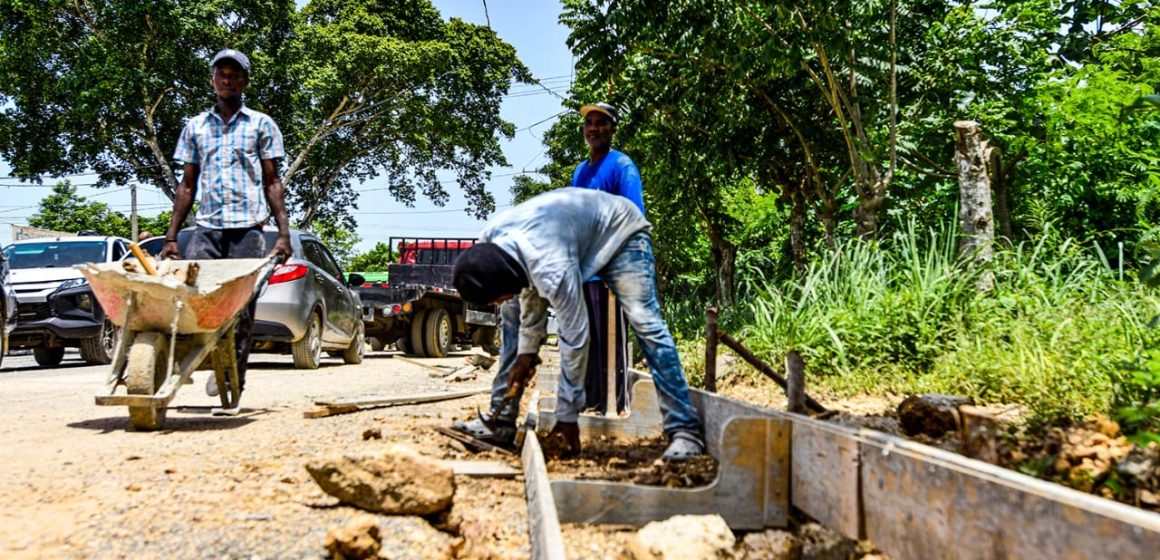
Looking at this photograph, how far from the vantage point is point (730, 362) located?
7219 mm

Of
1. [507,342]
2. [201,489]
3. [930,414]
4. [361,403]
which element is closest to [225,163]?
[361,403]

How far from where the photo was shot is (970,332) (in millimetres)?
5758

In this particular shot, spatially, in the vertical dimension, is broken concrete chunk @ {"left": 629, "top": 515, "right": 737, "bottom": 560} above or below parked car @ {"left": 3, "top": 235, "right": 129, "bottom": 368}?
below

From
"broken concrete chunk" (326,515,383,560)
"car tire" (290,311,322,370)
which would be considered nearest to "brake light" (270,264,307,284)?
"car tire" (290,311,322,370)

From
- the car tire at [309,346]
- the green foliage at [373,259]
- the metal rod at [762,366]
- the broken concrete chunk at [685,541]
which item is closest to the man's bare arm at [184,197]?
the metal rod at [762,366]

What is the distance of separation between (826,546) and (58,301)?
11049 millimetres

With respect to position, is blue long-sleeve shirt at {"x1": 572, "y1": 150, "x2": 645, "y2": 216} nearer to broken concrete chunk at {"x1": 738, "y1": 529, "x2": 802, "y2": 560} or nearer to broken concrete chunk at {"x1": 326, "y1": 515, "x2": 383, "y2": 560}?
broken concrete chunk at {"x1": 738, "y1": 529, "x2": 802, "y2": 560}

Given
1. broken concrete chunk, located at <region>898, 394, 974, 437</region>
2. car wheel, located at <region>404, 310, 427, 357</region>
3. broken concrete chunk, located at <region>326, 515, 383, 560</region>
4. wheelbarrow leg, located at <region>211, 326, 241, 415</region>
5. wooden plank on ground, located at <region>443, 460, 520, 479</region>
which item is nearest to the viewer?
broken concrete chunk, located at <region>326, 515, 383, 560</region>

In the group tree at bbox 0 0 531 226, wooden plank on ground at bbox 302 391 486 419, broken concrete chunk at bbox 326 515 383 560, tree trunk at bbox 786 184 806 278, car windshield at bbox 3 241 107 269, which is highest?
tree at bbox 0 0 531 226

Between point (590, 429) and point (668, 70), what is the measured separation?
659 cm

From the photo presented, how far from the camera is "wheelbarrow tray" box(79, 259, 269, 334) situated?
4.57 meters

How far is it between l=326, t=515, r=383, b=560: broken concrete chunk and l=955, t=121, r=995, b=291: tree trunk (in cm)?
573

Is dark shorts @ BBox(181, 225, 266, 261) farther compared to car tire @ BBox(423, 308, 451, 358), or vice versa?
car tire @ BBox(423, 308, 451, 358)

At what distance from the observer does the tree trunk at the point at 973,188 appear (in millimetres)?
6965
